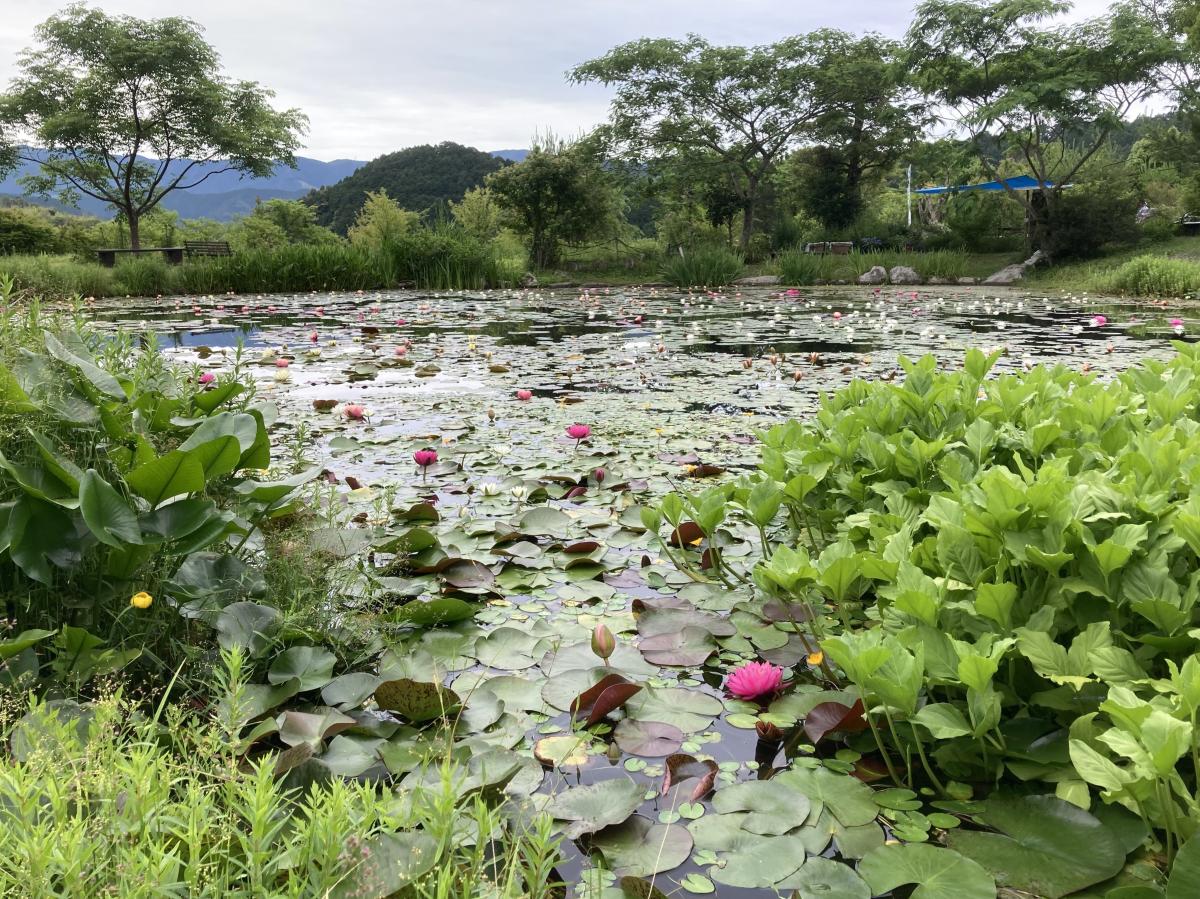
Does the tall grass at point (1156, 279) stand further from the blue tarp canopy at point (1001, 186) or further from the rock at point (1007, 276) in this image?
the blue tarp canopy at point (1001, 186)

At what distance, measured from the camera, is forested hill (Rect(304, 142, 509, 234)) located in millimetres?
38469

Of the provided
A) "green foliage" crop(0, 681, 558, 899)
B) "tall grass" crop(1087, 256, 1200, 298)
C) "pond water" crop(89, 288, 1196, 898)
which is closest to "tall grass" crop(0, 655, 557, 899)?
"green foliage" crop(0, 681, 558, 899)

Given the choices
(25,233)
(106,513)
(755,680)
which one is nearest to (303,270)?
(106,513)

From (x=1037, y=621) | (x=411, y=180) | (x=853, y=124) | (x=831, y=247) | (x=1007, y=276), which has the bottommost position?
(x=1037, y=621)

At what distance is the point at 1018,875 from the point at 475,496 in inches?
73.8

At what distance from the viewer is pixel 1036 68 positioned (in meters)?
15.7

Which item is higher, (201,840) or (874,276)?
(874,276)

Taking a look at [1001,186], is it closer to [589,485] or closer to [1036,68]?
[1036,68]

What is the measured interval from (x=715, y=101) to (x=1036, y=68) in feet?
25.8

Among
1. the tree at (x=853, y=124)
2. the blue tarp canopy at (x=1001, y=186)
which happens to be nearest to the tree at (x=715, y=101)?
the tree at (x=853, y=124)

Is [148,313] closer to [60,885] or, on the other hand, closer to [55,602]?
[55,602]

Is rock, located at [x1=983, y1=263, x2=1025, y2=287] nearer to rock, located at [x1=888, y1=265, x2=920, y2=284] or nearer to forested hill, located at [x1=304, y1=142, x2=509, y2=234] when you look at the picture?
rock, located at [x1=888, y1=265, x2=920, y2=284]

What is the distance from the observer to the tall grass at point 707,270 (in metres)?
14.4

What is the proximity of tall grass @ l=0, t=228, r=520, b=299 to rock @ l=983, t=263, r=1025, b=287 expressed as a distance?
10.1m
